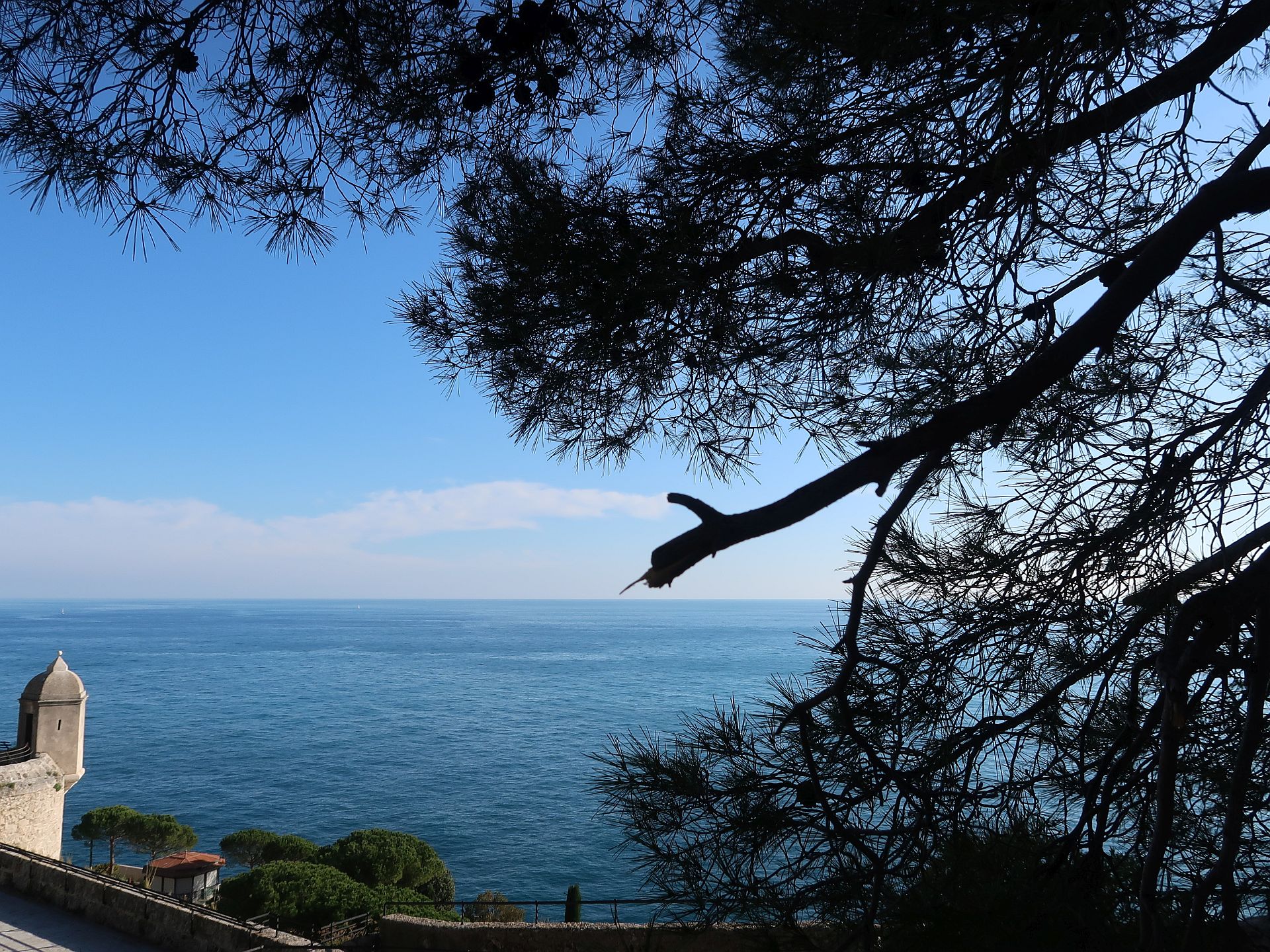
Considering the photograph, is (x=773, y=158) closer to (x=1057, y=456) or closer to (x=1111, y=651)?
(x=1057, y=456)

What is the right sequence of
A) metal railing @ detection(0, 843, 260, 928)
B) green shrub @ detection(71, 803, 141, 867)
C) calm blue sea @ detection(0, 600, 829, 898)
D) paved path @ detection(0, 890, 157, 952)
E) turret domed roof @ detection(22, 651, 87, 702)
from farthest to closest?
calm blue sea @ detection(0, 600, 829, 898) → green shrub @ detection(71, 803, 141, 867) → turret domed roof @ detection(22, 651, 87, 702) → metal railing @ detection(0, 843, 260, 928) → paved path @ detection(0, 890, 157, 952)

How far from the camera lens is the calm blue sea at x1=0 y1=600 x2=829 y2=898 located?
92.0ft

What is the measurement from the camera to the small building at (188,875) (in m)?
18.5

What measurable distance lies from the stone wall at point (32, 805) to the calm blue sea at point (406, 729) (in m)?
8.35

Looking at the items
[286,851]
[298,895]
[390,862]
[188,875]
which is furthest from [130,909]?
[286,851]

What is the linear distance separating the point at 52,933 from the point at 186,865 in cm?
1056

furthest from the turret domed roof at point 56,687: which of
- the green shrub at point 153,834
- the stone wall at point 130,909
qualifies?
the green shrub at point 153,834

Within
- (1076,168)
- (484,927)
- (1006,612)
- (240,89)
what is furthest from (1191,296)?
(484,927)

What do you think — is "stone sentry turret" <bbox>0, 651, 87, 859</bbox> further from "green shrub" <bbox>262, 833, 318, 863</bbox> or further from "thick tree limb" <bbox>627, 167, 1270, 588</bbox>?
"thick tree limb" <bbox>627, 167, 1270, 588</bbox>

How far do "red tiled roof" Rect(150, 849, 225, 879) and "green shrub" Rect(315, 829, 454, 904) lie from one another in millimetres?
2152

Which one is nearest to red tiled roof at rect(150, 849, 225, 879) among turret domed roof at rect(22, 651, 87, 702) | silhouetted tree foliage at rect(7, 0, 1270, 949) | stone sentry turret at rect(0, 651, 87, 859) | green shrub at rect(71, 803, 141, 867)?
green shrub at rect(71, 803, 141, 867)

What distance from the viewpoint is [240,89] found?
9.33 ft

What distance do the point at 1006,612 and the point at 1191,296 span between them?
4.63ft

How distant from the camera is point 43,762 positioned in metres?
12.5
